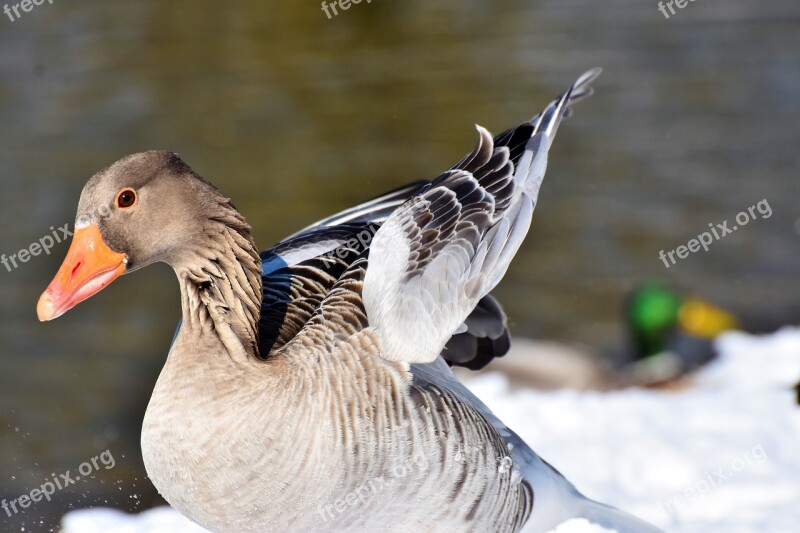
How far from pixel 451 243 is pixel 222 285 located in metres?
0.80

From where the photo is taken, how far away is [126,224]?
3.49 metres

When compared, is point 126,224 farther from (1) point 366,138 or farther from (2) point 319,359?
(1) point 366,138

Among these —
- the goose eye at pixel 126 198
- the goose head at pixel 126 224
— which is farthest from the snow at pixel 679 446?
the goose eye at pixel 126 198

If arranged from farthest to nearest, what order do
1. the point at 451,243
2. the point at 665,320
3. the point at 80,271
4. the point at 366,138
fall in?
the point at 366,138 < the point at 665,320 < the point at 451,243 < the point at 80,271

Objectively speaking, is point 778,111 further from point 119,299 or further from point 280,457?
point 280,457

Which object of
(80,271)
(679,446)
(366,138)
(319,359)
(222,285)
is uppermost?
(80,271)

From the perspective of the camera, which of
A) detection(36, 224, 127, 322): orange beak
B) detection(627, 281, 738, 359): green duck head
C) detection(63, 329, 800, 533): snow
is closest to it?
detection(36, 224, 127, 322): orange beak

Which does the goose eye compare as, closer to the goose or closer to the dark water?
the goose

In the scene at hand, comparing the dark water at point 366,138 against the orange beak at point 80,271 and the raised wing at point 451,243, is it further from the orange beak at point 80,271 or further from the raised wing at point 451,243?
the raised wing at point 451,243

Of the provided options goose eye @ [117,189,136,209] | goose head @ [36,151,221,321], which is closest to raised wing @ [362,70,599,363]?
goose head @ [36,151,221,321]

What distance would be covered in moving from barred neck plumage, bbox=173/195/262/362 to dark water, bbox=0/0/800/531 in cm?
296

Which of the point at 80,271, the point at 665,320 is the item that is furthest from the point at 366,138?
the point at 80,271

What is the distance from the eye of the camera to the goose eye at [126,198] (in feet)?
11.4

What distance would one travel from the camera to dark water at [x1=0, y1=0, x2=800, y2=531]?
8.10 metres
